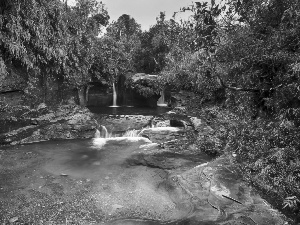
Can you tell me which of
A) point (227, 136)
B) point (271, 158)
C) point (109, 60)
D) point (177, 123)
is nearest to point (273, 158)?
point (271, 158)

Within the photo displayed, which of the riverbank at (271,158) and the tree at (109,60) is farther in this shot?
the tree at (109,60)

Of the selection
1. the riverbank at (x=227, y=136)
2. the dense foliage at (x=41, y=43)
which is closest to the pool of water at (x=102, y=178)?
the riverbank at (x=227, y=136)

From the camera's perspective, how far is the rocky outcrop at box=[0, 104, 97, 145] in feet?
39.3

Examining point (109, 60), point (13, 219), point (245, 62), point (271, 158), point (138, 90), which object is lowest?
point (13, 219)

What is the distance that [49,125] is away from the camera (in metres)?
13.2

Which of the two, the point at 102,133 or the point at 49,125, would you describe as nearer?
the point at 49,125

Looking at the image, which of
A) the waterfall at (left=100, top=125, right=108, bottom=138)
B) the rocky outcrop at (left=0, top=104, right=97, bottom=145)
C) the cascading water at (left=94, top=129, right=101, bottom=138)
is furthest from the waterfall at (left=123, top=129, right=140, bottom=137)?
the rocky outcrop at (left=0, top=104, right=97, bottom=145)

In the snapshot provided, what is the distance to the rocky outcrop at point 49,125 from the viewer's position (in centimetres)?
1199

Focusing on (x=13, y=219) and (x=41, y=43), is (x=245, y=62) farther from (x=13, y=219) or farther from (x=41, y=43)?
(x=41, y=43)

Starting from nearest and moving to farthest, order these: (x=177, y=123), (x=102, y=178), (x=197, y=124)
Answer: (x=102, y=178)
(x=197, y=124)
(x=177, y=123)

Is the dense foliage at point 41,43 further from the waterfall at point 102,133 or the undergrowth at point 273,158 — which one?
the undergrowth at point 273,158

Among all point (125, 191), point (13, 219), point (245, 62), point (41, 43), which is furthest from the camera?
point (41, 43)

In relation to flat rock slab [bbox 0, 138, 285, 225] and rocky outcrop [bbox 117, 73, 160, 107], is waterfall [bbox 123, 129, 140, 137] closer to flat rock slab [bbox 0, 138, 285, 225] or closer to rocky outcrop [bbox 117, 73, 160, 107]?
flat rock slab [bbox 0, 138, 285, 225]

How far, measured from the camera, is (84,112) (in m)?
14.9
